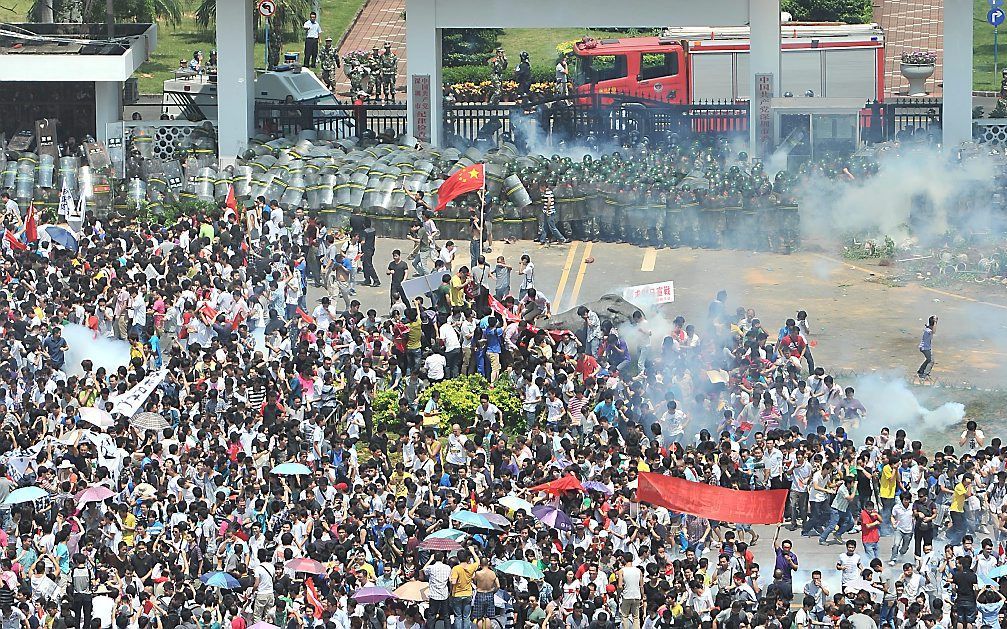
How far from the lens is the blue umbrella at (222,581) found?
60.3 ft

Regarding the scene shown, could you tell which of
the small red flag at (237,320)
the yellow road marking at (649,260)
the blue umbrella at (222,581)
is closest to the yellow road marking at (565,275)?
the yellow road marking at (649,260)

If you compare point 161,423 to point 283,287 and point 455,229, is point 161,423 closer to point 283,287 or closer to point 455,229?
point 283,287

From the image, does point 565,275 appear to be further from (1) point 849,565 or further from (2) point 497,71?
(2) point 497,71

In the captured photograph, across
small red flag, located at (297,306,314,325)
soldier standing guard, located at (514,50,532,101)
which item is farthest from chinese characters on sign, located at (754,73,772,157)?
small red flag, located at (297,306,314,325)

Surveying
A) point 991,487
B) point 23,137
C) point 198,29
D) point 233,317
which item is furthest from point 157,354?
point 198,29

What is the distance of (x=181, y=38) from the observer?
5953 centimetres

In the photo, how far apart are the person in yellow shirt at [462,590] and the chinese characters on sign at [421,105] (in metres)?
20.3

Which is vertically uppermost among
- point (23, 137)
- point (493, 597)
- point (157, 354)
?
point (23, 137)

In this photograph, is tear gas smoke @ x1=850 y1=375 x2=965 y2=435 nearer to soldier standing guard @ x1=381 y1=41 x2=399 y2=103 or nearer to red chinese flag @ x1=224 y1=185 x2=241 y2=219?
red chinese flag @ x1=224 y1=185 x2=241 y2=219

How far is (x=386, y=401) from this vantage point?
2486 cm

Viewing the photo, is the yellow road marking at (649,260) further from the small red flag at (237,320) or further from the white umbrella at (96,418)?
the white umbrella at (96,418)

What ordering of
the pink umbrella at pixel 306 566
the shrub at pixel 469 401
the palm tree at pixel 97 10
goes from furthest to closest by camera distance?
the palm tree at pixel 97 10, the shrub at pixel 469 401, the pink umbrella at pixel 306 566

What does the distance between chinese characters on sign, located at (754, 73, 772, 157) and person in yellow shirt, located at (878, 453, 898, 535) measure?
17.1 metres

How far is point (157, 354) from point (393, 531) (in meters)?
6.74
